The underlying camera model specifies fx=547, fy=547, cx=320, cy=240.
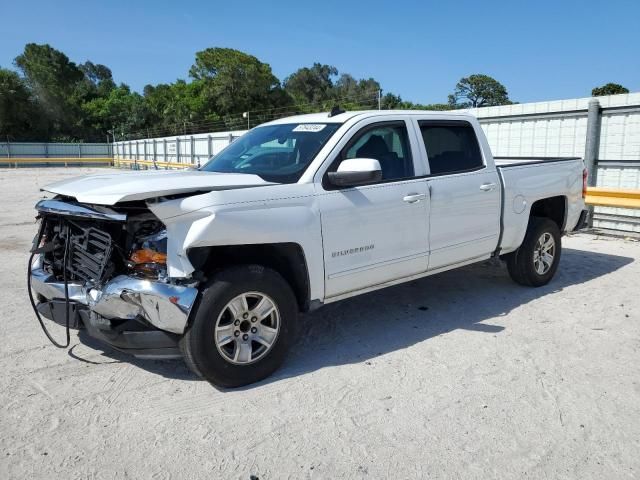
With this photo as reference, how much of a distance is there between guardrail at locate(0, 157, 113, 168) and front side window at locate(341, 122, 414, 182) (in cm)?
4564

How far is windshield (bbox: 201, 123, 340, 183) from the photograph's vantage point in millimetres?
4270

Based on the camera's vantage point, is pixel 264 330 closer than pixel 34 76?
Yes

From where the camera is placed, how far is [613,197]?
8.98 m

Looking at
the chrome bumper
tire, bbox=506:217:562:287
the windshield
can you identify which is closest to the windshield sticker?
the windshield

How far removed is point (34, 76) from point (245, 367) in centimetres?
6744

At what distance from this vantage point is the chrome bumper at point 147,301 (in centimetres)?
343

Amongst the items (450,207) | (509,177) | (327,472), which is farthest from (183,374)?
(509,177)

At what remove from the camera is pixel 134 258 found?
3.61m

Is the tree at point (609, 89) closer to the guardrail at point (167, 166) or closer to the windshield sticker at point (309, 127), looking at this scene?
the guardrail at point (167, 166)

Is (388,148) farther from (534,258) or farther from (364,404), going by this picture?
(534,258)

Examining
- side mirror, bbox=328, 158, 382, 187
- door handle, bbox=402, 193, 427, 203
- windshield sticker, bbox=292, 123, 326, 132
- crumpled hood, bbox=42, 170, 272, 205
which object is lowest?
door handle, bbox=402, 193, 427, 203

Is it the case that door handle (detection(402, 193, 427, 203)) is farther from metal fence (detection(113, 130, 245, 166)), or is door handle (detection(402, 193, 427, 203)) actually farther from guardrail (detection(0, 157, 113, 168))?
guardrail (detection(0, 157, 113, 168))

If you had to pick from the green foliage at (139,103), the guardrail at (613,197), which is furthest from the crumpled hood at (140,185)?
the green foliage at (139,103)

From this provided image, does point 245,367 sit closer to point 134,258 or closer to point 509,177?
point 134,258
